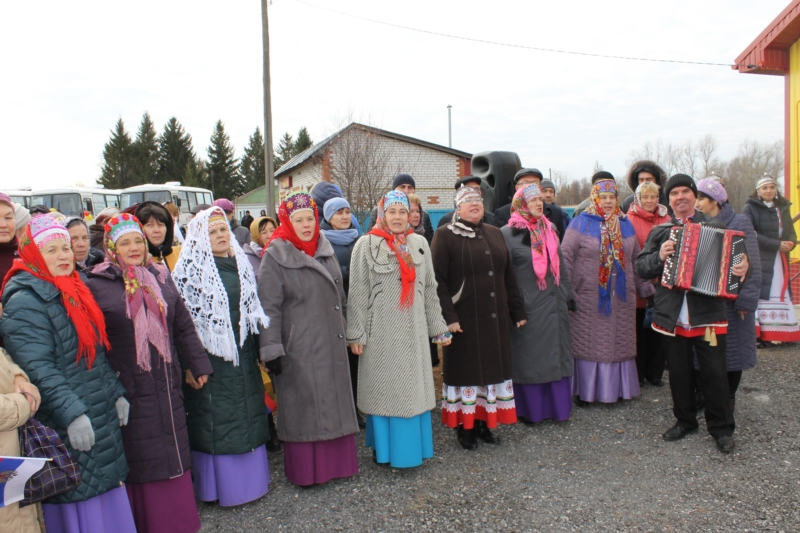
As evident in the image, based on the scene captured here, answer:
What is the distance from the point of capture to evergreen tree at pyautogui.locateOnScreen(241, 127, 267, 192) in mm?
63050

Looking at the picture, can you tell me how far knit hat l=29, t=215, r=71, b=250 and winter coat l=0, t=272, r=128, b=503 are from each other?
0.18 metres

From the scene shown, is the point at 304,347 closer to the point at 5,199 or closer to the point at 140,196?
the point at 5,199

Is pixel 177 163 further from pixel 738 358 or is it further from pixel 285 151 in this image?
A: pixel 738 358

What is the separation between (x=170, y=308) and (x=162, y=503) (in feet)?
3.60

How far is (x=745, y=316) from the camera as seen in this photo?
4.55 meters

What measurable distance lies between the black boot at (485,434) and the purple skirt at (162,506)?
2252 millimetres

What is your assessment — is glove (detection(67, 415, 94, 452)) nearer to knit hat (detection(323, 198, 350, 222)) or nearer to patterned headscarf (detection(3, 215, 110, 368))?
patterned headscarf (detection(3, 215, 110, 368))

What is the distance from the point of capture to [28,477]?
92.7 inches

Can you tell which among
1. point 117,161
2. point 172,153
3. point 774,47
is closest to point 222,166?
point 172,153

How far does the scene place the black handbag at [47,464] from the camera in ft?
7.97

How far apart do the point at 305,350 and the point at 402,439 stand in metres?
0.96

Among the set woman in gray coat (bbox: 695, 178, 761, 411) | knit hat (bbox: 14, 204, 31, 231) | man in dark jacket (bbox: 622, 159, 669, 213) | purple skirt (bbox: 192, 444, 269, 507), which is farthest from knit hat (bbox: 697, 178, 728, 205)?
knit hat (bbox: 14, 204, 31, 231)

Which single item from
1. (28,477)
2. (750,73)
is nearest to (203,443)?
(28,477)

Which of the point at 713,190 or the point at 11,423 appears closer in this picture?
the point at 11,423
